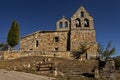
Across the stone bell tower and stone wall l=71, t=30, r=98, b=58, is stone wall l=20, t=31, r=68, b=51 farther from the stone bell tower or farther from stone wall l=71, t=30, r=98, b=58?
the stone bell tower

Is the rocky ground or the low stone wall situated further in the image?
the low stone wall

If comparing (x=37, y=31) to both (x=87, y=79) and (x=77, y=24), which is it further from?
(x=87, y=79)

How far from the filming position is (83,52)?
38.1 m

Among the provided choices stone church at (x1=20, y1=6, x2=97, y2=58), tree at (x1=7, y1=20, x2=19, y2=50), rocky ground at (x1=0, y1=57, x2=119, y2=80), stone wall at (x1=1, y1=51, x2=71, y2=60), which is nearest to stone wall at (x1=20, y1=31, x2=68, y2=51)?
stone church at (x1=20, y1=6, x2=97, y2=58)

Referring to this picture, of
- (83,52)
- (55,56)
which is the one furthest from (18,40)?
(83,52)

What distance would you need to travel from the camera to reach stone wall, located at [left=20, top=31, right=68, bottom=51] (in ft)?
143

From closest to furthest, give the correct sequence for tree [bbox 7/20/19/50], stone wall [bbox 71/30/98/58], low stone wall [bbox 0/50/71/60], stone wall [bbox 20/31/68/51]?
low stone wall [bbox 0/50/71/60] → stone wall [bbox 71/30/98/58] → tree [bbox 7/20/19/50] → stone wall [bbox 20/31/68/51]

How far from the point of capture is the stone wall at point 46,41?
4369 centimetres

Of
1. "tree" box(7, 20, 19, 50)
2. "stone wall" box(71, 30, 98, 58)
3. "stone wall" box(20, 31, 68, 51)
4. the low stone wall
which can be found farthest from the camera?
"stone wall" box(20, 31, 68, 51)

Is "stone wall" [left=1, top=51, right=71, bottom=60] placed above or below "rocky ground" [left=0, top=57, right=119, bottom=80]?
above

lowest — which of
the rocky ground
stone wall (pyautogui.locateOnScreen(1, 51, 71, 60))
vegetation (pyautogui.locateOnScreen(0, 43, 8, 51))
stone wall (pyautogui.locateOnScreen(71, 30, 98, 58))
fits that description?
the rocky ground

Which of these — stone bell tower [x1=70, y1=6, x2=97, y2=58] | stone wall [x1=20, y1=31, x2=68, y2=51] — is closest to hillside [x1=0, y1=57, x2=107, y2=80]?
stone bell tower [x1=70, y1=6, x2=97, y2=58]

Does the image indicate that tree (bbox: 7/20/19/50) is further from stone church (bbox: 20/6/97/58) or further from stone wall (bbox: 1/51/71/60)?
stone wall (bbox: 1/51/71/60)

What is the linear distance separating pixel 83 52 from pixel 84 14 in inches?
386
